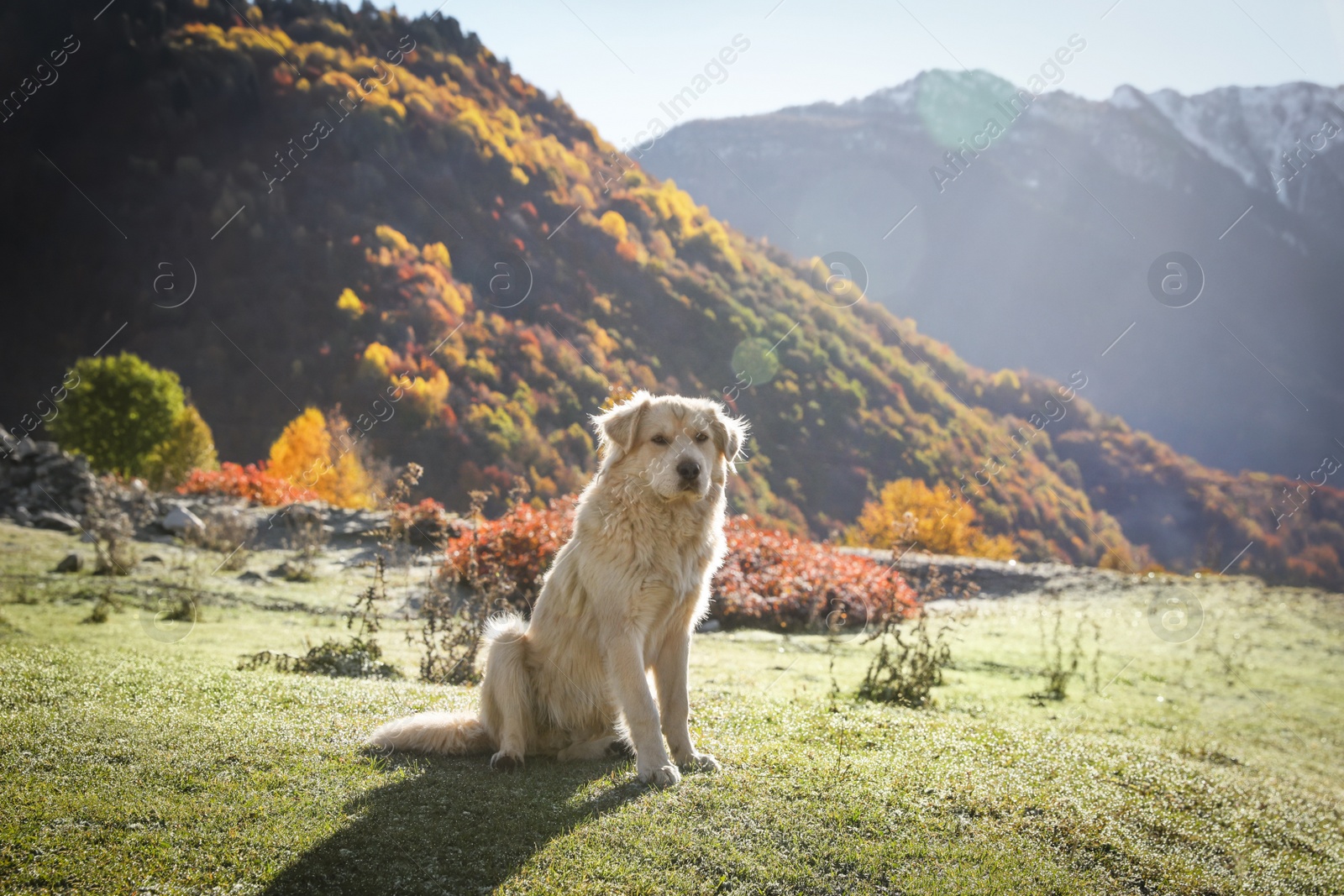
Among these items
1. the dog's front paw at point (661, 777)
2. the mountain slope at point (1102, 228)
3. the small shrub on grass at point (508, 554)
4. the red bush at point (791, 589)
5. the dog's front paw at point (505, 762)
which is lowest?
the small shrub on grass at point (508, 554)

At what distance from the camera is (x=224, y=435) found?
3362 cm

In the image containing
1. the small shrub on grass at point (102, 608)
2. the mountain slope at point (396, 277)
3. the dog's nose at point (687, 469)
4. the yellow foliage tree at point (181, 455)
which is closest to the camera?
the dog's nose at point (687, 469)

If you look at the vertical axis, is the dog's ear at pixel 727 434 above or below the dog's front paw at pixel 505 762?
above

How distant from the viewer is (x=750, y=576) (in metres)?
11.9

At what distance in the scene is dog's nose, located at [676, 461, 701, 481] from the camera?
3.88 meters

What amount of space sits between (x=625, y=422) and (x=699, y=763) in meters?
1.76

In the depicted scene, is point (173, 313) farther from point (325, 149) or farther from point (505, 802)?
point (505, 802)

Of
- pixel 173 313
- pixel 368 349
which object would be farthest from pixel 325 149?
pixel 368 349

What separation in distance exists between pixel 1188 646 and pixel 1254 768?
22.6 ft

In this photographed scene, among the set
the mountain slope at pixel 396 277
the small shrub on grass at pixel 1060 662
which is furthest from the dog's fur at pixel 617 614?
the mountain slope at pixel 396 277

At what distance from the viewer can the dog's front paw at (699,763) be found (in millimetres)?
3971

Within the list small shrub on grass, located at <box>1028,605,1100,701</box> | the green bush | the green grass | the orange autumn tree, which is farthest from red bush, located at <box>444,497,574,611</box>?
the green bush

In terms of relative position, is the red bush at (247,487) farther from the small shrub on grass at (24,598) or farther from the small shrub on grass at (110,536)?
the small shrub on grass at (24,598)

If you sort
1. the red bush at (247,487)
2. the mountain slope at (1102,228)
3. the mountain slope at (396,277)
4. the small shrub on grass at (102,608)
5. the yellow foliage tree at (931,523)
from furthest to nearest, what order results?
the mountain slope at (1102,228)
the mountain slope at (396,277)
the yellow foliage tree at (931,523)
the red bush at (247,487)
the small shrub on grass at (102,608)
